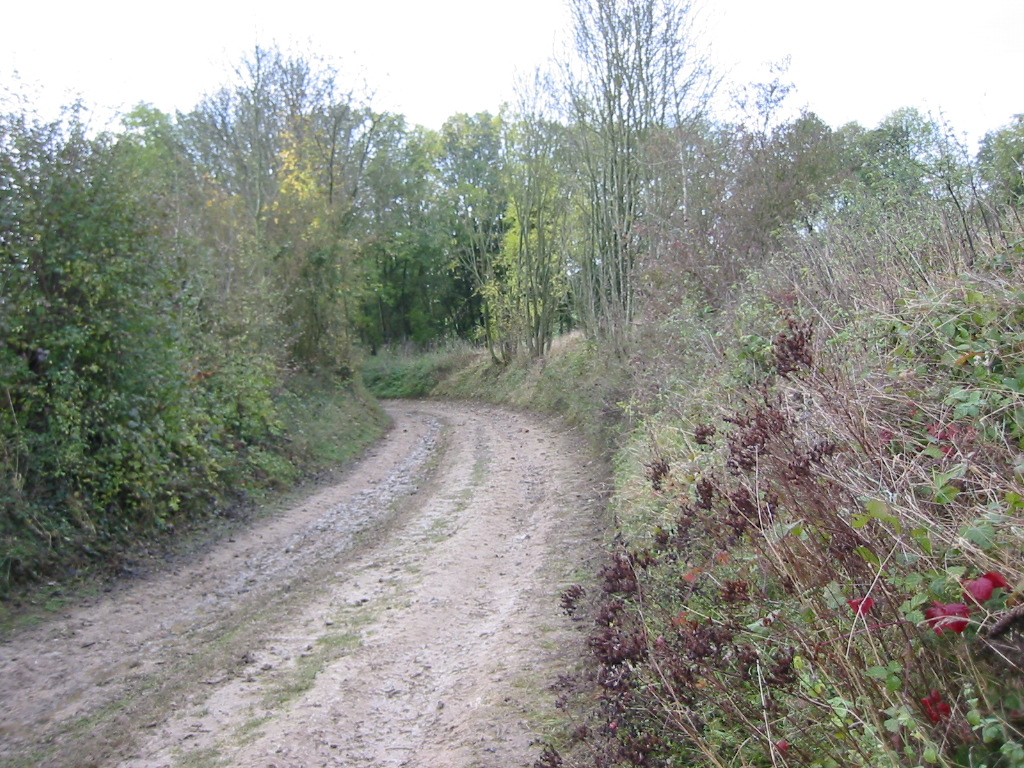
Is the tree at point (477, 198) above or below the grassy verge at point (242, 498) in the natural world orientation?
above

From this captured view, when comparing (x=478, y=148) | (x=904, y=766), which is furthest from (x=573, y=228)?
(x=904, y=766)

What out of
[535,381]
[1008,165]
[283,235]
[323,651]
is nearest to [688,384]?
[1008,165]

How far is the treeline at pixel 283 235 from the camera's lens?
26.7ft

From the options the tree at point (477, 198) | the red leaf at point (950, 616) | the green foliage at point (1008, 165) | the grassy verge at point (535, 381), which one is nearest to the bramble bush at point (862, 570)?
the red leaf at point (950, 616)

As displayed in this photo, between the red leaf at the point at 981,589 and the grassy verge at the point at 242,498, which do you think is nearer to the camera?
the red leaf at the point at 981,589

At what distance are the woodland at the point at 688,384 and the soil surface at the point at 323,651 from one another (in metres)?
0.66

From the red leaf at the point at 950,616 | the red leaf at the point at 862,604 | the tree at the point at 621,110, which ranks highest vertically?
the tree at the point at 621,110

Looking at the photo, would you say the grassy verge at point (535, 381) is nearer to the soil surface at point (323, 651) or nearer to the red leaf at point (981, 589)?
the soil surface at point (323, 651)

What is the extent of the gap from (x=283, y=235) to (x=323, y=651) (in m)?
16.8

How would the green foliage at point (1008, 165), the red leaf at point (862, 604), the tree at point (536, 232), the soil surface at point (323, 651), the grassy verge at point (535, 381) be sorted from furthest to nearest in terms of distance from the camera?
1. the tree at point (536, 232)
2. the grassy verge at point (535, 381)
3. the green foliage at point (1008, 165)
4. the soil surface at point (323, 651)
5. the red leaf at point (862, 604)

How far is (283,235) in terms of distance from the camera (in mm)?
20750

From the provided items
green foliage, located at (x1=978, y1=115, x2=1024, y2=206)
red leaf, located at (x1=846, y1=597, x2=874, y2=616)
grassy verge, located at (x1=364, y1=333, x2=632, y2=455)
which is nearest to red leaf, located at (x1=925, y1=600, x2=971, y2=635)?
red leaf, located at (x1=846, y1=597, x2=874, y2=616)

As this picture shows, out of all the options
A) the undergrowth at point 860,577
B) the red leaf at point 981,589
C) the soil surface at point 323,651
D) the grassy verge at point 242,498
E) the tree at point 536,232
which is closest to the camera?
the red leaf at point 981,589

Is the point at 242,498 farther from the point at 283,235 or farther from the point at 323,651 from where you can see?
the point at 283,235
